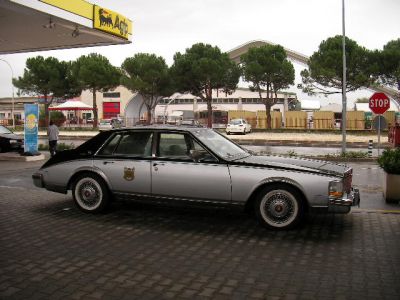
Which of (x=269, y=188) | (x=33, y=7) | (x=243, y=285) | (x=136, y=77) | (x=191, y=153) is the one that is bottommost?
(x=243, y=285)

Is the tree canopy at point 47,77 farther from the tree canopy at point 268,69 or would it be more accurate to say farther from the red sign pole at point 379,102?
the red sign pole at point 379,102

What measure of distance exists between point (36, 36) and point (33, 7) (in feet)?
17.5

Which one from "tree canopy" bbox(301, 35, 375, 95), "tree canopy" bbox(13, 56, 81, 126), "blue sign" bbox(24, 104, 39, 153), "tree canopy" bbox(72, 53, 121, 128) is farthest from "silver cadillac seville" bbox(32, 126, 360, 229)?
"tree canopy" bbox(13, 56, 81, 126)

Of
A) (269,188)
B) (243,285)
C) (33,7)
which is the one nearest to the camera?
(243,285)

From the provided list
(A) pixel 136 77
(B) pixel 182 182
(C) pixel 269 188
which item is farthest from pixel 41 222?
(A) pixel 136 77

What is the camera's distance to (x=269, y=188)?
5828 mm

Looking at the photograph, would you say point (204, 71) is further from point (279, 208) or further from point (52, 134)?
point (279, 208)

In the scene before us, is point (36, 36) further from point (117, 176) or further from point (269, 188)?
point (269, 188)

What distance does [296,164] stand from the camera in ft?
19.8

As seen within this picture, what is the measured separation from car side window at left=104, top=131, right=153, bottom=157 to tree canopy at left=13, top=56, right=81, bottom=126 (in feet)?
157

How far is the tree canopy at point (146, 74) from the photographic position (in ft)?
170

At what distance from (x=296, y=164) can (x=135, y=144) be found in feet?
8.55

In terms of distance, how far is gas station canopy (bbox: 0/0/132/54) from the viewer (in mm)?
12227

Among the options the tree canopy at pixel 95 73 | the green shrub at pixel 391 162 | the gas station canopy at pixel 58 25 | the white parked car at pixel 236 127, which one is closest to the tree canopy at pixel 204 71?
the tree canopy at pixel 95 73
